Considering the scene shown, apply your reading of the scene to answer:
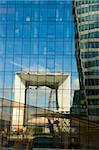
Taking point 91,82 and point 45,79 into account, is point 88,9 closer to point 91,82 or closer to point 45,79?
point 91,82

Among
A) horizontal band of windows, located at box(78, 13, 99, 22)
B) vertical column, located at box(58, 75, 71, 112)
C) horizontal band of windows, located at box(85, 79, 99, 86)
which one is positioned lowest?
vertical column, located at box(58, 75, 71, 112)

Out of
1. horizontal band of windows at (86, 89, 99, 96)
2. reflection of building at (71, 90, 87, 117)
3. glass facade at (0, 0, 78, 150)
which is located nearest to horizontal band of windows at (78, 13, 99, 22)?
glass facade at (0, 0, 78, 150)

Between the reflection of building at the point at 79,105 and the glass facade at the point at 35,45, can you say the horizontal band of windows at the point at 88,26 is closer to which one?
the glass facade at the point at 35,45

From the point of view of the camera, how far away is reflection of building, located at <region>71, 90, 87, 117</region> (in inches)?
1809

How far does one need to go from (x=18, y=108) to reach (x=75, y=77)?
8.54 meters

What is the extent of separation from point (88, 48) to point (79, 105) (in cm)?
813

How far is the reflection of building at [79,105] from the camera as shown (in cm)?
4594

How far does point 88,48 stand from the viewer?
48.7 m

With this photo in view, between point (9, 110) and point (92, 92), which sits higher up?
point (92, 92)

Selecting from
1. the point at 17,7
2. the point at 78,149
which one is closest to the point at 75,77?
the point at 78,149

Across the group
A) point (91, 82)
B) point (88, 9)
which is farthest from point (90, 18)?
point (91, 82)

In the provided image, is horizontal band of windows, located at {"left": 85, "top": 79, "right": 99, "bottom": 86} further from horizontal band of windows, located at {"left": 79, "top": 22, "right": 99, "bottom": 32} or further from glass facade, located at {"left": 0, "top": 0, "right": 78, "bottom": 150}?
horizontal band of windows, located at {"left": 79, "top": 22, "right": 99, "bottom": 32}

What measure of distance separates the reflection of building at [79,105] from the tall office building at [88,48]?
0.60 meters

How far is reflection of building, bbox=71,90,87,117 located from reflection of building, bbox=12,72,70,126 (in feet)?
2.61
